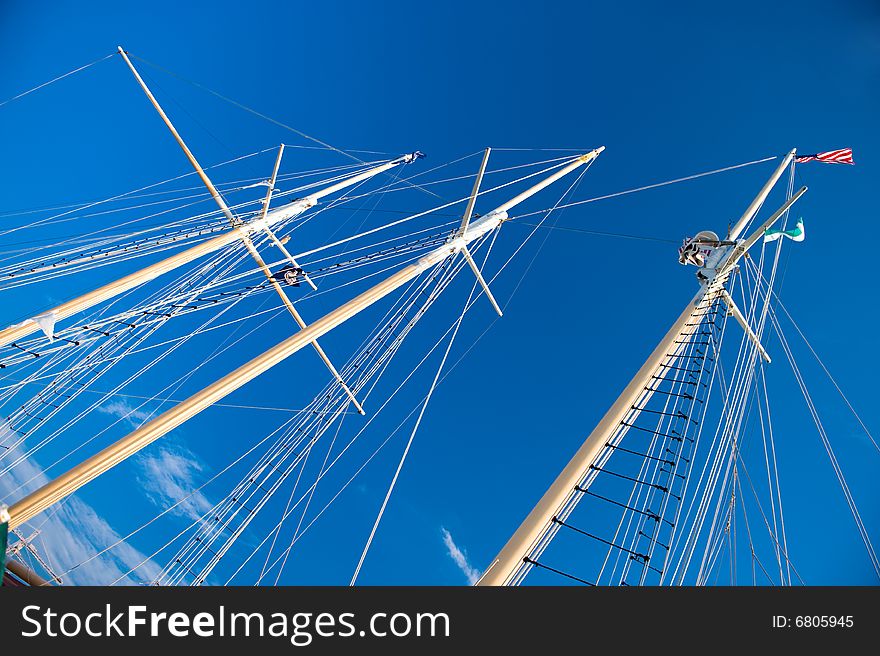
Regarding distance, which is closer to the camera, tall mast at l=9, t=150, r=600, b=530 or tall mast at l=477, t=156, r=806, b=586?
tall mast at l=477, t=156, r=806, b=586

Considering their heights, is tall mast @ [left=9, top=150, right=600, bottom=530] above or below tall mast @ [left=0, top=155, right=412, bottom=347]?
below

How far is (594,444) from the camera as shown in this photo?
649 cm

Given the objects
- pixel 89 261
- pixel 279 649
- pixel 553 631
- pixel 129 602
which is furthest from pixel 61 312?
pixel 553 631

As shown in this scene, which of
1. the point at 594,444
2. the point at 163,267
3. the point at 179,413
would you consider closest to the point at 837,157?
the point at 594,444

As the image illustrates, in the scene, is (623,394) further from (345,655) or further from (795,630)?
(345,655)

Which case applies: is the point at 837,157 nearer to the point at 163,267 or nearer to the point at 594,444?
the point at 594,444

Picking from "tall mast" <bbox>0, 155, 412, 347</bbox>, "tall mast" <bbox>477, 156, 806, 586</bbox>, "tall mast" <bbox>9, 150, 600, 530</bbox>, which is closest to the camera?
"tall mast" <bbox>477, 156, 806, 586</bbox>

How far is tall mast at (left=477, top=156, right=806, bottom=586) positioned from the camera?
193 inches

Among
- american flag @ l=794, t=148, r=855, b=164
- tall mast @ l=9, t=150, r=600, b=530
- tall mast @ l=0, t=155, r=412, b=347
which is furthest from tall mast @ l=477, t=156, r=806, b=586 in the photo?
tall mast @ l=0, t=155, r=412, b=347

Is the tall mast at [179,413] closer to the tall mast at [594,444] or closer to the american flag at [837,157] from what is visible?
the tall mast at [594,444]

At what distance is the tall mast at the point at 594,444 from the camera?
4902 mm

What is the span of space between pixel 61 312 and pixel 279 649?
853cm

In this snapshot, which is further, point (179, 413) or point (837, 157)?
point (837, 157)

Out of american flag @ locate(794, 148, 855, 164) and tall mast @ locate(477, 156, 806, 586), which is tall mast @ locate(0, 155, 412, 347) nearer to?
tall mast @ locate(477, 156, 806, 586)
